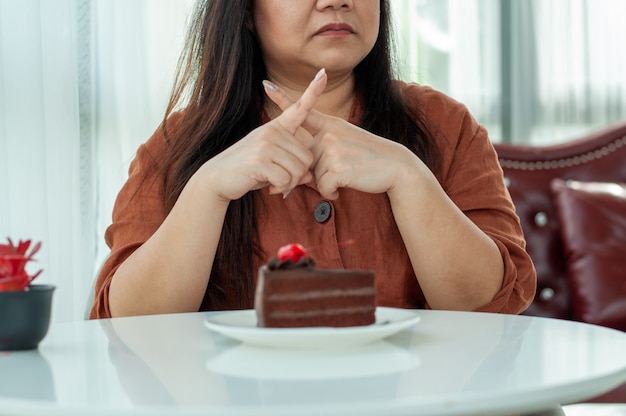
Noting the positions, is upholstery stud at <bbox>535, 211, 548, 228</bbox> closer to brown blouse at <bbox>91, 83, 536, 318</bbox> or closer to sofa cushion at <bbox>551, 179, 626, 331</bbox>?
sofa cushion at <bbox>551, 179, 626, 331</bbox>

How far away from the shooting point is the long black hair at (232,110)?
160cm

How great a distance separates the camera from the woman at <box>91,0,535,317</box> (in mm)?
1336

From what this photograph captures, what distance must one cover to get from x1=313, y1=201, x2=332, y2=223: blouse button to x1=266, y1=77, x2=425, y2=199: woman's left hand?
10.2 inches

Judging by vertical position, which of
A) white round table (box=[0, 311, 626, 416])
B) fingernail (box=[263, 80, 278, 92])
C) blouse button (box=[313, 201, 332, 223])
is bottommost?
white round table (box=[0, 311, 626, 416])

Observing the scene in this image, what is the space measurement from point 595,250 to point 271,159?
1.40 m

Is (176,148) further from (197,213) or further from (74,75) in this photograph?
(74,75)

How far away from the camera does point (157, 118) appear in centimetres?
294

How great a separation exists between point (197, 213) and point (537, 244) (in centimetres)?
139

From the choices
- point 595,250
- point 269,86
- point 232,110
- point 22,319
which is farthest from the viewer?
point 595,250

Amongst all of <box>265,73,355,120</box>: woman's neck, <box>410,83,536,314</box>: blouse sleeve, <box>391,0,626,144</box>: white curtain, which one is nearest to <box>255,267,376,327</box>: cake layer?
<box>410,83,536,314</box>: blouse sleeve

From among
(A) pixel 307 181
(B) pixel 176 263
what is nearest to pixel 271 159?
(A) pixel 307 181

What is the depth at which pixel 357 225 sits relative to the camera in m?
1.64

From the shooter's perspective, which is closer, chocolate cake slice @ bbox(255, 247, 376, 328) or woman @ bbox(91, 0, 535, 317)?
chocolate cake slice @ bbox(255, 247, 376, 328)

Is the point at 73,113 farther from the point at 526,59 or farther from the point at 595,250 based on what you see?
the point at 526,59
